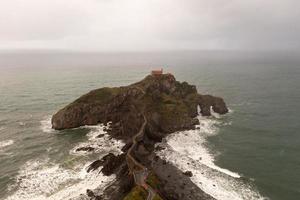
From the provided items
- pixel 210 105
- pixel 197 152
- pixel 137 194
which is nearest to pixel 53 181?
pixel 137 194

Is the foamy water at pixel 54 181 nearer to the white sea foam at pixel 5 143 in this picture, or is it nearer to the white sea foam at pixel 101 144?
the white sea foam at pixel 101 144

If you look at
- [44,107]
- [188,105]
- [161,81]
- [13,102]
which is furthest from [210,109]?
[13,102]

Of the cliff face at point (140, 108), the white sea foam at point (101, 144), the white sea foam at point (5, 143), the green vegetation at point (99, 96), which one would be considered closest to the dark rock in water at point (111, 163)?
the white sea foam at point (101, 144)

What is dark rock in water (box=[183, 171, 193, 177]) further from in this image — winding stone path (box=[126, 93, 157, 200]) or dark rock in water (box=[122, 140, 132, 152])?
dark rock in water (box=[122, 140, 132, 152])

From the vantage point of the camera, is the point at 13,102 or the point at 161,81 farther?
the point at 13,102

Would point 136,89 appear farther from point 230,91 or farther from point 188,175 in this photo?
point 230,91

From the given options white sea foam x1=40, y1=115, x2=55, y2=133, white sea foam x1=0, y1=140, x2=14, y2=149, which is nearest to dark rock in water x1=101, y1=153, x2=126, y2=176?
white sea foam x1=40, y1=115, x2=55, y2=133
